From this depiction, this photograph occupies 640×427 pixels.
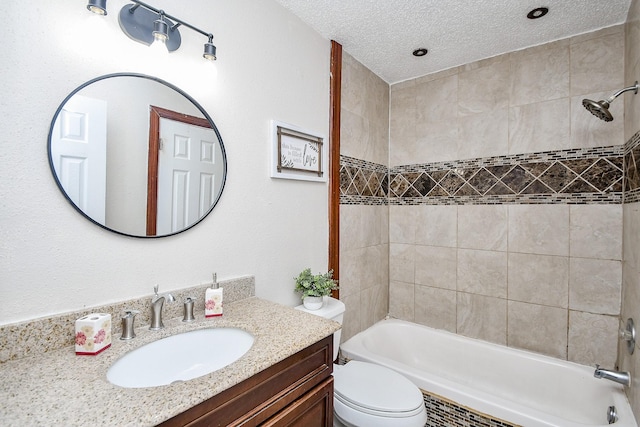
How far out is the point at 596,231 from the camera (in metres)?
1.88

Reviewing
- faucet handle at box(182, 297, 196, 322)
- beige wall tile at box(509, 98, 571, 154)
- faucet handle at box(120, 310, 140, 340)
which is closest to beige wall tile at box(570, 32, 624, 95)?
beige wall tile at box(509, 98, 571, 154)

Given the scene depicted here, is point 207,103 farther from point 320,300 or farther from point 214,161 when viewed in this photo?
point 320,300

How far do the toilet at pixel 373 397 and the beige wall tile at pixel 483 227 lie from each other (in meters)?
1.16

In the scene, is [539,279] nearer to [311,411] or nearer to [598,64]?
[598,64]

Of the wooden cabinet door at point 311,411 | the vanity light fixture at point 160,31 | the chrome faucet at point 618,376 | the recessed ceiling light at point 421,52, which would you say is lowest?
the chrome faucet at point 618,376

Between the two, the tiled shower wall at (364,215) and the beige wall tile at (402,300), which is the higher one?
the tiled shower wall at (364,215)

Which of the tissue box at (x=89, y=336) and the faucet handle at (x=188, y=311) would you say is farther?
the faucet handle at (x=188, y=311)

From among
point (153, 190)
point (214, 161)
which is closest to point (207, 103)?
point (214, 161)

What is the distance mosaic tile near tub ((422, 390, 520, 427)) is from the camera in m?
1.51

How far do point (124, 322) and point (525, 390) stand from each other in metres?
2.31

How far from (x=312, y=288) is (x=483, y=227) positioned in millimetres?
1381

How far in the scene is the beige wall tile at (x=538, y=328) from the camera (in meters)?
2.00

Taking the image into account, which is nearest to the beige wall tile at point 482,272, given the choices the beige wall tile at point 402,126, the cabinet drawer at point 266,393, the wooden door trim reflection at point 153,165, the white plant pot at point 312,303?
the beige wall tile at point 402,126

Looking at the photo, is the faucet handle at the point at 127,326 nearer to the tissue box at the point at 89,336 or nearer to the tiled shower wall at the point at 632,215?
the tissue box at the point at 89,336
